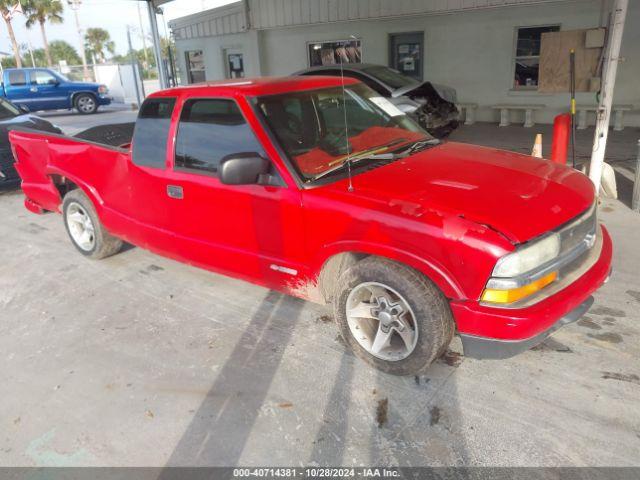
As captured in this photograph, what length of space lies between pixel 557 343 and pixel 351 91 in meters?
2.48

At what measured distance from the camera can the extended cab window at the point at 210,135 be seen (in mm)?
3463

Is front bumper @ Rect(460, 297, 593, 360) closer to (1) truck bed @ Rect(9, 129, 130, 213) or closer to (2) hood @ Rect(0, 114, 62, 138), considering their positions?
(1) truck bed @ Rect(9, 129, 130, 213)

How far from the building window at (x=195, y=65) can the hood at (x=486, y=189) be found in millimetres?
17047

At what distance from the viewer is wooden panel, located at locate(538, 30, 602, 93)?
235 inches

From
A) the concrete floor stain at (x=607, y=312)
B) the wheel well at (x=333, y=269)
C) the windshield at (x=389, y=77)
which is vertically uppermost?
the windshield at (x=389, y=77)

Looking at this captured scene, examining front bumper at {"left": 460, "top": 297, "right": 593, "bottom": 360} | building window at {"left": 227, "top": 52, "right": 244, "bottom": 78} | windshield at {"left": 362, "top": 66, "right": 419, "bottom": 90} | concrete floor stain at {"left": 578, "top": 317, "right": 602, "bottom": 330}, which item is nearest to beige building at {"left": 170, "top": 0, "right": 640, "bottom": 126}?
building window at {"left": 227, "top": 52, "right": 244, "bottom": 78}

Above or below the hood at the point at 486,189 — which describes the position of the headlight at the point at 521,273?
below

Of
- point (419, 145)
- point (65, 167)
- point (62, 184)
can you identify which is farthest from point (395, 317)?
point (62, 184)

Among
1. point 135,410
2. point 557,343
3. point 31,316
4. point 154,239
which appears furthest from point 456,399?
point 31,316

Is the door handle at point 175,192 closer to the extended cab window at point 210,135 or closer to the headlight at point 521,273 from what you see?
the extended cab window at point 210,135

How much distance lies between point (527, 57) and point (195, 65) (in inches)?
482

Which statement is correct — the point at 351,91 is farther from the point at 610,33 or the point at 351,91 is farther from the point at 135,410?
the point at 610,33

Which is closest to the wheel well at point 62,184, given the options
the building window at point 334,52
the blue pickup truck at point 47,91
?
the building window at point 334,52

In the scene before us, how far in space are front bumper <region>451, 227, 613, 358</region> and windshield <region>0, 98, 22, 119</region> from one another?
945cm
